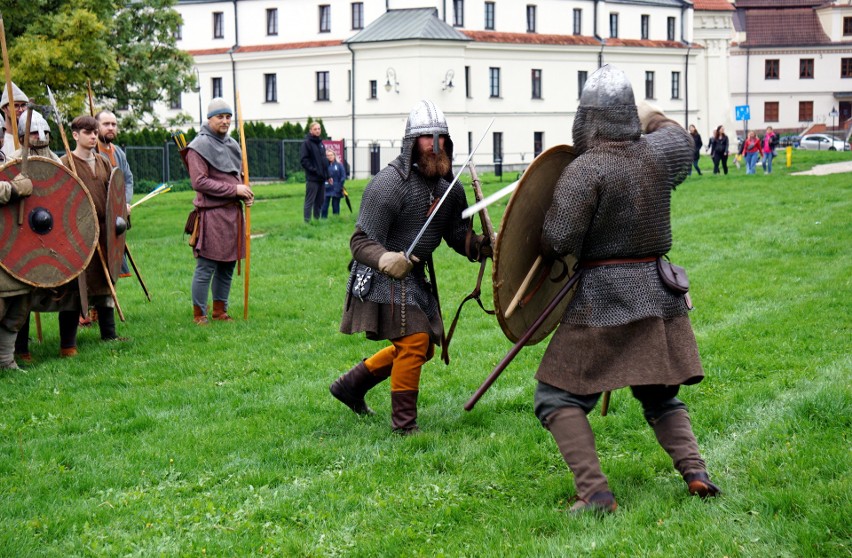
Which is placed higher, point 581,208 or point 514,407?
point 581,208

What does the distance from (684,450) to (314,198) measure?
13.9m

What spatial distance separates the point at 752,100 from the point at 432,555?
74.2 m

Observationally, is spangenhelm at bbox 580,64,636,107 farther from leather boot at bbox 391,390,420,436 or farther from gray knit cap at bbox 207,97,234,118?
gray knit cap at bbox 207,97,234,118

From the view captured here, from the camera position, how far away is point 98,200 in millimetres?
8062

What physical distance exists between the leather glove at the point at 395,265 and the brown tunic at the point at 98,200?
3594 millimetres

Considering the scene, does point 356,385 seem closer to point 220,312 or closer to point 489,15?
point 220,312

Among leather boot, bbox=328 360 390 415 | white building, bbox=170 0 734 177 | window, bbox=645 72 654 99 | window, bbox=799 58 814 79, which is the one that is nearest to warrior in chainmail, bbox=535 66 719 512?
leather boot, bbox=328 360 390 415

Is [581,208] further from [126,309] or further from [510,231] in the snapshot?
[126,309]

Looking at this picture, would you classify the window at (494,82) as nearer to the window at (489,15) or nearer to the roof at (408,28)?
the window at (489,15)

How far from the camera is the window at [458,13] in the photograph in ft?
163

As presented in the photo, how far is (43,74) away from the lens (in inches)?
693

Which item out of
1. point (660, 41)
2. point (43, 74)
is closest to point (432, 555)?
Answer: point (43, 74)

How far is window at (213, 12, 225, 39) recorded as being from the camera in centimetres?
5316

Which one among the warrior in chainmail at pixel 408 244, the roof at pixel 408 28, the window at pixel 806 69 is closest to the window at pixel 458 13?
the roof at pixel 408 28
